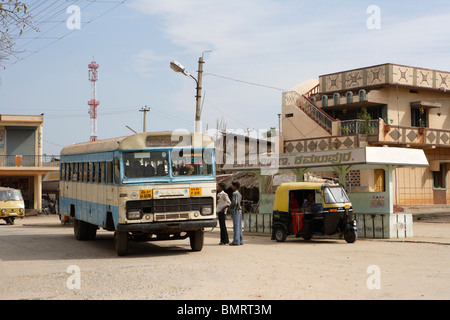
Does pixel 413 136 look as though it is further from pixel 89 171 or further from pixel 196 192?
pixel 196 192

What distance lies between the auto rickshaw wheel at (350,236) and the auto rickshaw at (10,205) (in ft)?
70.2

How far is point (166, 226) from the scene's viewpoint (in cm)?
1362

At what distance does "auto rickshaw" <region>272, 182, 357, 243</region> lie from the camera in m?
16.7

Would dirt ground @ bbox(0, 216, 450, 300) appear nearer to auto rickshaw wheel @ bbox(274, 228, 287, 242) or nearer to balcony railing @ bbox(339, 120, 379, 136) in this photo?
auto rickshaw wheel @ bbox(274, 228, 287, 242)

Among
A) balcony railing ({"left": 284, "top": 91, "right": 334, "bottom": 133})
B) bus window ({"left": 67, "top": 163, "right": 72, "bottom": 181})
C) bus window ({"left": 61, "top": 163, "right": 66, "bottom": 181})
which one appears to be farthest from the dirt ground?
balcony railing ({"left": 284, "top": 91, "right": 334, "bottom": 133})

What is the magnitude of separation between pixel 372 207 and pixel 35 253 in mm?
10501

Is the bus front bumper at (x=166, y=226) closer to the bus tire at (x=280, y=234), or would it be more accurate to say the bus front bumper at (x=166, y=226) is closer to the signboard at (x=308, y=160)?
the bus tire at (x=280, y=234)

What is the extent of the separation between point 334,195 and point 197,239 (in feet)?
14.7

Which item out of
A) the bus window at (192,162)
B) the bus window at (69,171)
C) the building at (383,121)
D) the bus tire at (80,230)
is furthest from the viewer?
the building at (383,121)

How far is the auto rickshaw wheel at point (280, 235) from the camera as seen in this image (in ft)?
57.9

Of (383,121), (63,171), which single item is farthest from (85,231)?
(383,121)

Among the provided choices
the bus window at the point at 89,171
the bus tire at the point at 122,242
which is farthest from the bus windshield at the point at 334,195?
the bus window at the point at 89,171

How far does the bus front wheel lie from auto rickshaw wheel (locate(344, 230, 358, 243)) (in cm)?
453
